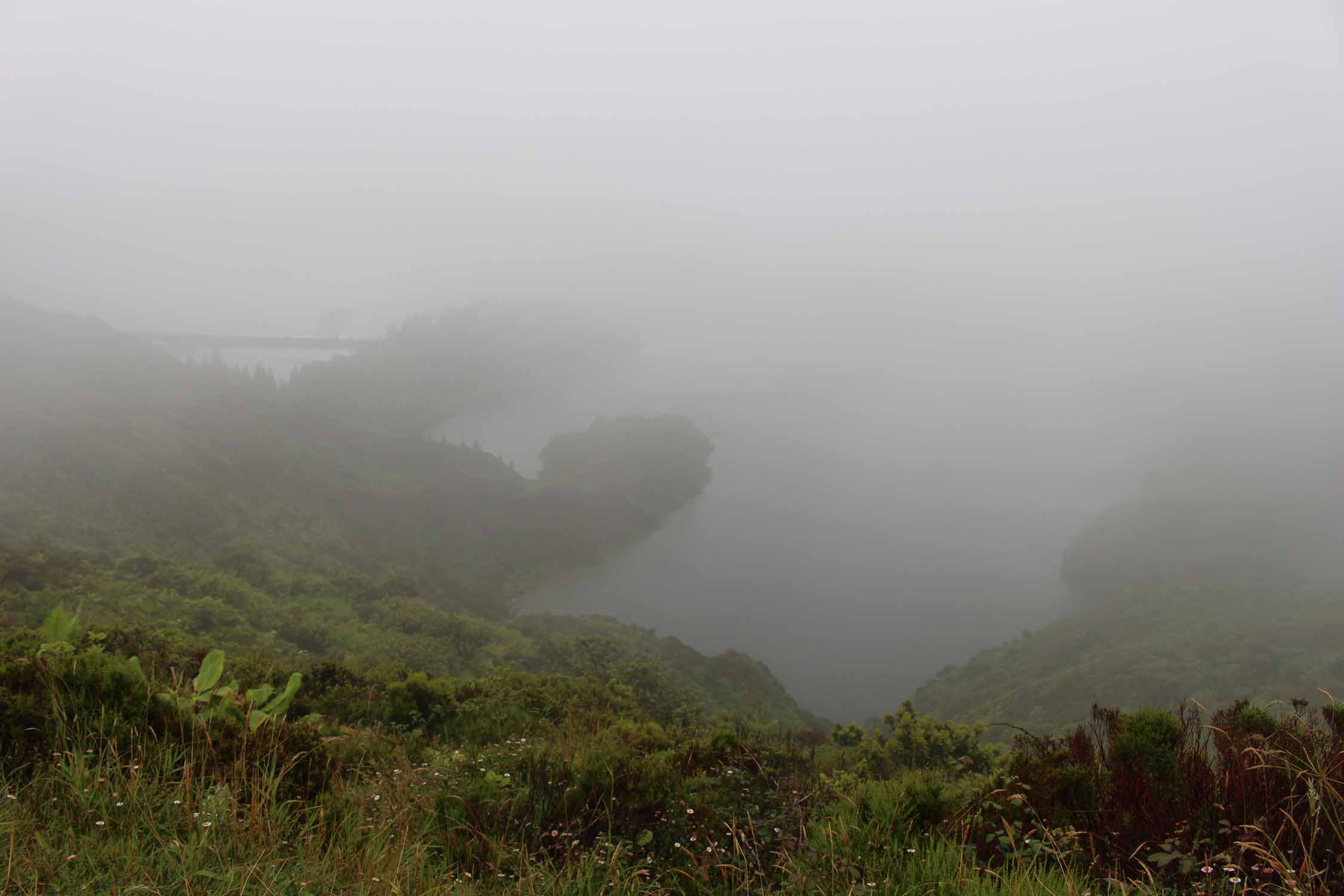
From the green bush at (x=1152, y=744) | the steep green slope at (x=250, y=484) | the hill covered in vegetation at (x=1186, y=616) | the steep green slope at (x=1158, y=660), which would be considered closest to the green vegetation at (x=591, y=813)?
the green bush at (x=1152, y=744)

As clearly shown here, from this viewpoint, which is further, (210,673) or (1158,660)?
(1158,660)

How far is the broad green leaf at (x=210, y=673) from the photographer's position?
11.6 feet

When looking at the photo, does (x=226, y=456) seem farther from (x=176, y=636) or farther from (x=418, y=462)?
(x=176, y=636)

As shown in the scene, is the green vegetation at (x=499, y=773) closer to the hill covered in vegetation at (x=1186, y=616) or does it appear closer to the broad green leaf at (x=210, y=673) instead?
the broad green leaf at (x=210, y=673)

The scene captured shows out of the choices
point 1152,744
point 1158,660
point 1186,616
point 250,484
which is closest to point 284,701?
point 1152,744

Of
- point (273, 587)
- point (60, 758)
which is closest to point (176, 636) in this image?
point (60, 758)

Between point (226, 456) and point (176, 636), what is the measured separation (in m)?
51.3

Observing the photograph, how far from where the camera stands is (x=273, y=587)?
3006 centimetres

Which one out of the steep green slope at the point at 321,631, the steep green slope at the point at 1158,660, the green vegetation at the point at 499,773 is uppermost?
the green vegetation at the point at 499,773

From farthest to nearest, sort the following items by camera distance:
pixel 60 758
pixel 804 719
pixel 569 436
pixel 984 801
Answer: pixel 569 436, pixel 804 719, pixel 984 801, pixel 60 758

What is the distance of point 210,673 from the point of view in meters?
3.63

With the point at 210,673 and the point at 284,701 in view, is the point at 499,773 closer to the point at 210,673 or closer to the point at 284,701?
the point at 284,701

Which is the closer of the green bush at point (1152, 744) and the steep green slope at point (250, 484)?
the green bush at point (1152, 744)

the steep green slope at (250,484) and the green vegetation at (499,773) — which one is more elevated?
the green vegetation at (499,773)
